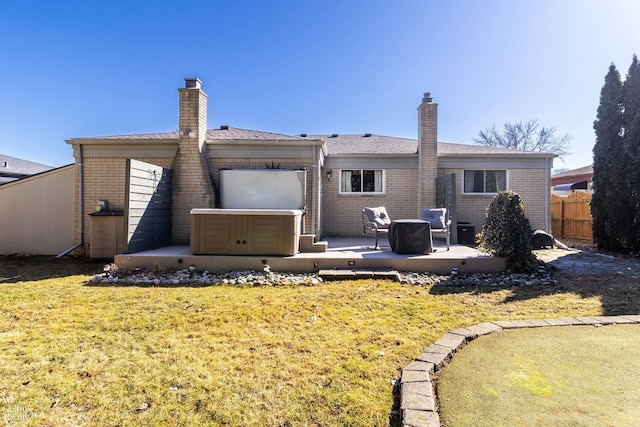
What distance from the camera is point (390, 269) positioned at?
6.04 m

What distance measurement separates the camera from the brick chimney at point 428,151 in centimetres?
984

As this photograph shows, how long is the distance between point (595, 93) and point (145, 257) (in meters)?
13.0

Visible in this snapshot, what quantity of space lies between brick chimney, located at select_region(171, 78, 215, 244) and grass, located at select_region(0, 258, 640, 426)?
3037 millimetres

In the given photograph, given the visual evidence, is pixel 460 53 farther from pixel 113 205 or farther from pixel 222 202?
pixel 113 205

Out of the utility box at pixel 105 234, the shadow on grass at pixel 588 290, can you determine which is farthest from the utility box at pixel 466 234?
the utility box at pixel 105 234

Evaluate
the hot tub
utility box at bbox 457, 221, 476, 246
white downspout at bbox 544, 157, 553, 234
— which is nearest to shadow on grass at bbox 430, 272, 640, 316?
the hot tub

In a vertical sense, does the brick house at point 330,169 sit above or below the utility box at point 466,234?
above

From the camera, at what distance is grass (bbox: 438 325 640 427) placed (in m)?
1.86

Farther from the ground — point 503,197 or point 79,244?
point 503,197

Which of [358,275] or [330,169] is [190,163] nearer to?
[330,169]

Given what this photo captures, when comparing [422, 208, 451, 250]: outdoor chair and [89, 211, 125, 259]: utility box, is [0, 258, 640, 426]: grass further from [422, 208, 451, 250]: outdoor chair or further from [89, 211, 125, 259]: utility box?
[422, 208, 451, 250]: outdoor chair

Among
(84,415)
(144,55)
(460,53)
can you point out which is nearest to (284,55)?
(144,55)

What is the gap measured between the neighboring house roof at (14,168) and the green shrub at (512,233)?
20.5 meters

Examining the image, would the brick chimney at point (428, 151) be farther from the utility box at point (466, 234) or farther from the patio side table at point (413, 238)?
the patio side table at point (413, 238)
